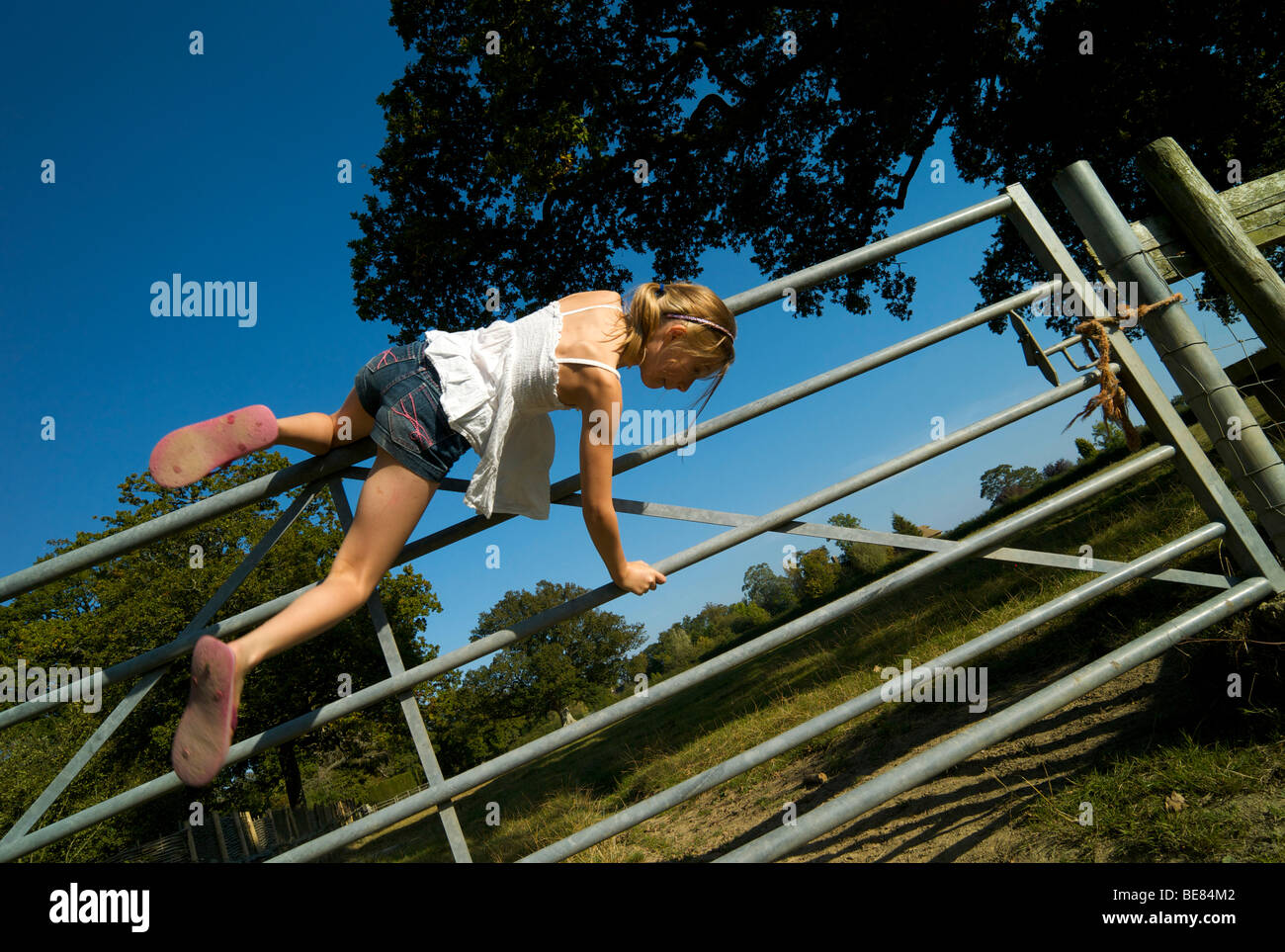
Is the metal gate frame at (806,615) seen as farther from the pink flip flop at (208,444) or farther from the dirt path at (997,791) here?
the dirt path at (997,791)

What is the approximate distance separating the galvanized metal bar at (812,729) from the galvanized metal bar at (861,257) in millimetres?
1106

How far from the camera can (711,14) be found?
833 cm

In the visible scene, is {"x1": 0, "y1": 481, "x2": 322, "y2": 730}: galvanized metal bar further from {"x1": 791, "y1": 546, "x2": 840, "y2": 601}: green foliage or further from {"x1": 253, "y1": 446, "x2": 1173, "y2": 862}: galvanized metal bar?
{"x1": 791, "y1": 546, "x2": 840, "y2": 601}: green foliage

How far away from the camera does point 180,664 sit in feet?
48.9

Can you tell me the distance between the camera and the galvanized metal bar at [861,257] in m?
2.06

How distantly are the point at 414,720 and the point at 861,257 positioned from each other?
1.84 meters

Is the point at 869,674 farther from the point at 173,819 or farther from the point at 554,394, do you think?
the point at 173,819

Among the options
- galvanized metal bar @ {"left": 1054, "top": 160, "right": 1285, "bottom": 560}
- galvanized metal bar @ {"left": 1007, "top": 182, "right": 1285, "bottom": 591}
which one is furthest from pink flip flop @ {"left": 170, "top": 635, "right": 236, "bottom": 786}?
galvanized metal bar @ {"left": 1054, "top": 160, "right": 1285, "bottom": 560}

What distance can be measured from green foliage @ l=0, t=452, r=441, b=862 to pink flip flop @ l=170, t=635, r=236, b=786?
13240 millimetres

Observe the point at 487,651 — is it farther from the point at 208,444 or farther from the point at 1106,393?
the point at 1106,393

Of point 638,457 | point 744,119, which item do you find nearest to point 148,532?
point 638,457

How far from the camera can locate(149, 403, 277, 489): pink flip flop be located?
1.75 metres
